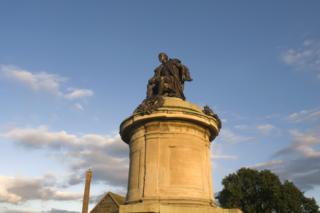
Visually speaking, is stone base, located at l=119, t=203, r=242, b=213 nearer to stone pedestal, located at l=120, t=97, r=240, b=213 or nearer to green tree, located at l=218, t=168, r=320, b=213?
stone pedestal, located at l=120, t=97, r=240, b=213

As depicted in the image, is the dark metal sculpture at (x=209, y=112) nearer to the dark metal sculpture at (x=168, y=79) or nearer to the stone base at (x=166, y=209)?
the dark metal sculpture at (x=168, y=79)

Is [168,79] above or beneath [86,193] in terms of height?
beneath

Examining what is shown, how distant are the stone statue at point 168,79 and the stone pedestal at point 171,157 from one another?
0.99m

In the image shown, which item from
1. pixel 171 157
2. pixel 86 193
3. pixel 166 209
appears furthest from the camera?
pixel 86 193

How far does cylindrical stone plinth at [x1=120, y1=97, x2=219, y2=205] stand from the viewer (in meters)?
8.85

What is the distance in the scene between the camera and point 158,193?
8734 mm

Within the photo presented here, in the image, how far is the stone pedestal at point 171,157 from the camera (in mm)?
8797

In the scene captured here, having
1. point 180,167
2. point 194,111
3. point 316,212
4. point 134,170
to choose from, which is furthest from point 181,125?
point 316,212

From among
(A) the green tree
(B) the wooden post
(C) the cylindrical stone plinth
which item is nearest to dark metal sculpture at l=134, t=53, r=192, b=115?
(C) the cylindrical stone plinth

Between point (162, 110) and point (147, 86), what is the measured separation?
2208 millimetres

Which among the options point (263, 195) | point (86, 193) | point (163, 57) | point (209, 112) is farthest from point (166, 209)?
point (86, 193)

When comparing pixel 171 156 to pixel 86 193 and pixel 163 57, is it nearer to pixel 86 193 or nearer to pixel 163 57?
pixel 163 57

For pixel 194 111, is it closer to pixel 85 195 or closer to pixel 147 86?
pixel 147 86

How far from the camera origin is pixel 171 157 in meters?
9.20
